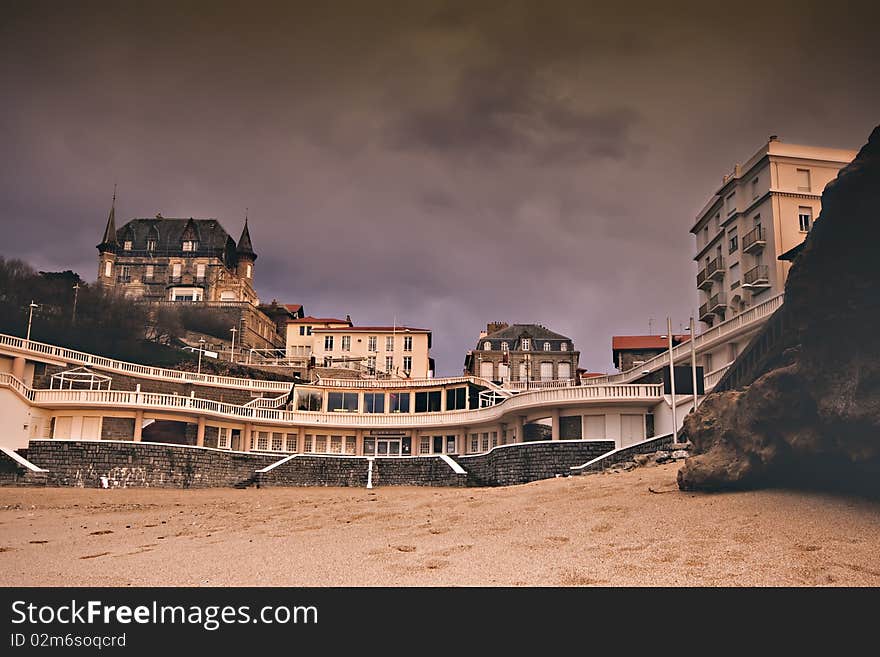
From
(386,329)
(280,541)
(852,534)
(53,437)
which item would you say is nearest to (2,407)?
(53,437)

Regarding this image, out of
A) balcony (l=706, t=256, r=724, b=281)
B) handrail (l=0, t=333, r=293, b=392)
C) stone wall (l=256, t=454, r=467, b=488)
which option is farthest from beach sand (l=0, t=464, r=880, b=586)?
balcony (l=706, t=256, r=724, b=281)

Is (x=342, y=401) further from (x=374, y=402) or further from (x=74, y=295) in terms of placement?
(x=74, y=295)

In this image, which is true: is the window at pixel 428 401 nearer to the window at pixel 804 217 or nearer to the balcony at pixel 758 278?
the balcony at pixel 758 278

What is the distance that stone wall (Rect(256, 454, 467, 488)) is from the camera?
3198 cm

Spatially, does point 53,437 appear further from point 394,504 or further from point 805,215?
point 805,215

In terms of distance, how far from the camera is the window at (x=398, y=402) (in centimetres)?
4612

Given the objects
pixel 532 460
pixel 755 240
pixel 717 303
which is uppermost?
pixel 755 240

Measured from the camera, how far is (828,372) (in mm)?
8547

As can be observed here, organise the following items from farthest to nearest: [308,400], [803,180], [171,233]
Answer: [171,233] → [308,400] → [803,180]

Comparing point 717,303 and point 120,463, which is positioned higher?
point 717,303

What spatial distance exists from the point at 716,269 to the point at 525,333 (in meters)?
27.2

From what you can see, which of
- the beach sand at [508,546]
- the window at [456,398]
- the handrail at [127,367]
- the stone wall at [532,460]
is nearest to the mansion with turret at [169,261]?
the handrail at [127,367]

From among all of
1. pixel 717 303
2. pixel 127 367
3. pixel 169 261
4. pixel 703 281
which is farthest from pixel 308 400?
pixel 169 261

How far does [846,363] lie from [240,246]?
8574 centimetres
